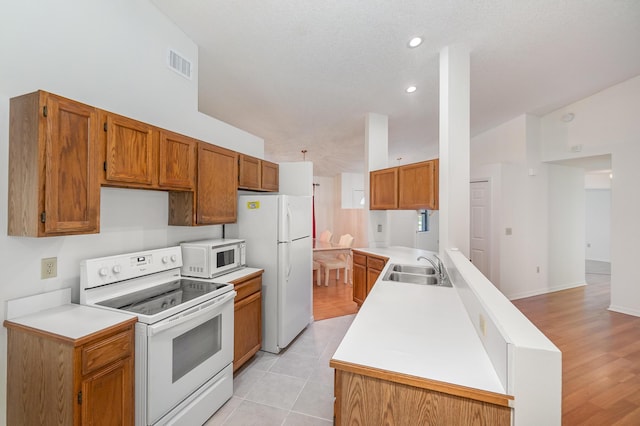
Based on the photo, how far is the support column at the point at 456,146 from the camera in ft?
8.79

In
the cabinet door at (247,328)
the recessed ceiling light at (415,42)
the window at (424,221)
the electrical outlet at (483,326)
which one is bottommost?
the cabinet door at (247,328)

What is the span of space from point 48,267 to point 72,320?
0.38m

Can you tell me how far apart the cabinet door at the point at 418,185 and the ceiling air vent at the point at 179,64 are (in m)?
2.55

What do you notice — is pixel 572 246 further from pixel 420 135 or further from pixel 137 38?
pixel 137 38

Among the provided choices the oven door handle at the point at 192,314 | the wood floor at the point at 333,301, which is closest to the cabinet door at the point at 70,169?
the oven door handle at the point at 192,314

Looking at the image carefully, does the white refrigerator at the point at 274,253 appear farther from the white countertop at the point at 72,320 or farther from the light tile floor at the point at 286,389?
the white countertop at the point at 72,320

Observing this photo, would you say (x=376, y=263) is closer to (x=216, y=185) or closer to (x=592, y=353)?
(x=216, y=185)

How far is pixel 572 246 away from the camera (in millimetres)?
5195

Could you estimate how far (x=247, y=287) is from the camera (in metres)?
2.57

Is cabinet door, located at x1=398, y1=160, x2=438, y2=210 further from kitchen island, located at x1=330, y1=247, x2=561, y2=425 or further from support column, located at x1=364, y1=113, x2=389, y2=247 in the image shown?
kitchen island, located at x1=330, y1=247, x2=561, y2=425

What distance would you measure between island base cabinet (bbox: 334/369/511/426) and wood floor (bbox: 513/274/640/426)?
1.69 metres

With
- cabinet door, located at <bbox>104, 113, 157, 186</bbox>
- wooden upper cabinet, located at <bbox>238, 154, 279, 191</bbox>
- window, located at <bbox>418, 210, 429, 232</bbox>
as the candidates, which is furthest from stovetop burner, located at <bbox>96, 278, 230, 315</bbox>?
window, located at <bbox>418, 210, 429, 232</bbox>

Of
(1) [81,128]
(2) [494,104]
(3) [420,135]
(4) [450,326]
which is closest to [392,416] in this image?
(4) [450,326]

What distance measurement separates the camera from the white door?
4797 millimetres
